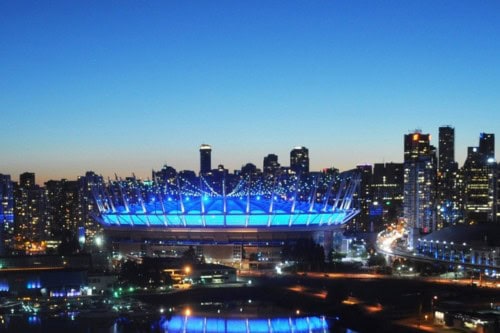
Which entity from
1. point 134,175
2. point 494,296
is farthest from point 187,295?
point 134,175

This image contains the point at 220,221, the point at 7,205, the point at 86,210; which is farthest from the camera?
the point at 86,210

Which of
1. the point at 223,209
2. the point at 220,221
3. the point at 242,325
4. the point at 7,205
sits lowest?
the point at 242,325

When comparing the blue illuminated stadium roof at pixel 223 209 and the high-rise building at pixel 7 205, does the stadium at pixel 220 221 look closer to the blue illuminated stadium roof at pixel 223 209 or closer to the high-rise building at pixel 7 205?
Answer: the blue illuminated stadium roof at pixel 223 209

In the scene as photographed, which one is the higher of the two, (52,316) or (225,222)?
(225,222)

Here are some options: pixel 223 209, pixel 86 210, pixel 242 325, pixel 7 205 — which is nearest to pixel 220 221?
pixel 223 209

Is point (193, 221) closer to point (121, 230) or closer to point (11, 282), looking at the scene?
point (121, 230)

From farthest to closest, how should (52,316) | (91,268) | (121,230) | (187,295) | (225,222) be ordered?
(121,230)
(225,222)
(91,268)
(187,295)
(52,316)

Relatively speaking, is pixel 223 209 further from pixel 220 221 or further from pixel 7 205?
pixel 7 205
